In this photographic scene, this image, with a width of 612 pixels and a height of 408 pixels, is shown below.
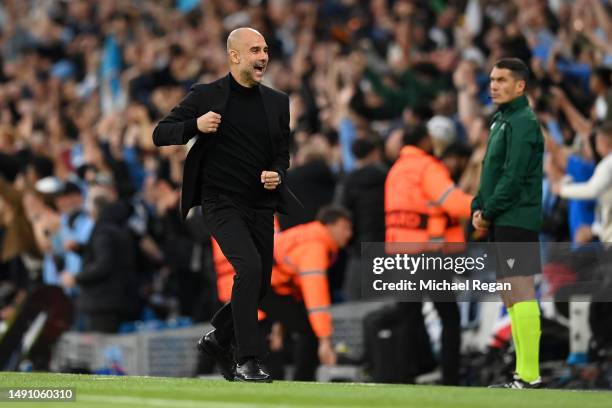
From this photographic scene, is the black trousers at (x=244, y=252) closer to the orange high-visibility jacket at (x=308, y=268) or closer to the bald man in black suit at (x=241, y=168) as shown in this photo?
the bald man in black suit at (x=241, y=168)

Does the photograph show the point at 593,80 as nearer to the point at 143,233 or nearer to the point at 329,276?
the point at 329,276

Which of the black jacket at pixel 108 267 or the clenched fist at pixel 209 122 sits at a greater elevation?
the clenched fist at pixel 209 122

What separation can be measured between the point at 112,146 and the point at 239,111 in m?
10.2

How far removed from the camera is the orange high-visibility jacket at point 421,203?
12.1 metres

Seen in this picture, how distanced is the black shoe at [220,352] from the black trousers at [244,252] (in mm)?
210

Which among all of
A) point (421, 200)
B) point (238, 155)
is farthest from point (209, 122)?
point (421, 200)

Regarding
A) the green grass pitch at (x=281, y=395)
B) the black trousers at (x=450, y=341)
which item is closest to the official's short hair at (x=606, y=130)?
the black trousers at (x=450, y=341)

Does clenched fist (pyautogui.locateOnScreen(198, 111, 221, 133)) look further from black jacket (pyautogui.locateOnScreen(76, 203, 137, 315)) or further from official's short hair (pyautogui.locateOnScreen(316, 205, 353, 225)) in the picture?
black jacket (pyautogui.locateOnScreen(76, 203, 137, 315))

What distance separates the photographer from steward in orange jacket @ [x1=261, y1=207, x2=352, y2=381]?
1234 cm

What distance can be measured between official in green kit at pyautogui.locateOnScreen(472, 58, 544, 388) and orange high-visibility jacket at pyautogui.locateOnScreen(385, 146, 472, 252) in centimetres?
212

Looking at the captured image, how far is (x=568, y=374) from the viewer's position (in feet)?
38.4

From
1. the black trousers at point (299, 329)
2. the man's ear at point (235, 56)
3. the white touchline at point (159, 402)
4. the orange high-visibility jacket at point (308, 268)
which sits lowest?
the black trousers at point (299, 329)

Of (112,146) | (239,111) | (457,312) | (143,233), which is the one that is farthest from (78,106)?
(239,111)

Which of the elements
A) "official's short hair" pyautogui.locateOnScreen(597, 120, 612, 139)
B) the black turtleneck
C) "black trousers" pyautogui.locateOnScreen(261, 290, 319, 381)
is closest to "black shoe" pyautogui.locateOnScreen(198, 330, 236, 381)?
the black turtleneck
